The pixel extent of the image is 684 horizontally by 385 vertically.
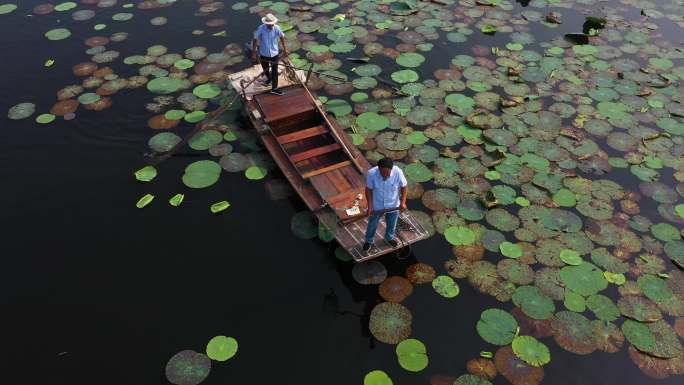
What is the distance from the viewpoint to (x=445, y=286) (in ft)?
28.9

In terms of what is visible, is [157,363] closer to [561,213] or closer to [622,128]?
[561,213]

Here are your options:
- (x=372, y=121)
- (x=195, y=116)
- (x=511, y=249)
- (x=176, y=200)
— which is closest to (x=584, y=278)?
(x=511, y=249)

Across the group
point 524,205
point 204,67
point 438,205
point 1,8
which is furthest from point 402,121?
point 1,8

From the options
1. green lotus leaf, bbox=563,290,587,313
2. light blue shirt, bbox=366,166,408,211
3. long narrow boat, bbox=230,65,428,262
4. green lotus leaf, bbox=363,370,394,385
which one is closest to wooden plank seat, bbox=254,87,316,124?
long narrow boat, bbox=230,65,428,262

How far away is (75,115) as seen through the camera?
12.6 meters

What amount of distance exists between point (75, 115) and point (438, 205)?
9913 mm

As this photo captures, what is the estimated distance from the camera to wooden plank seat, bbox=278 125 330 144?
1091 cm

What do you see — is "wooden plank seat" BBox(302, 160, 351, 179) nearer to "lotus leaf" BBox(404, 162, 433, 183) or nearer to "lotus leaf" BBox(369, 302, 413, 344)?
"lotus leaf" BBox(404, 162, 433, 183)

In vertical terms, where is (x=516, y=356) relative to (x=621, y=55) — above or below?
below

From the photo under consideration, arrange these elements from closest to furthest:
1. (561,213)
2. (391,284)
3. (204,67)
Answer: (391,284), (561,213), (204,67)

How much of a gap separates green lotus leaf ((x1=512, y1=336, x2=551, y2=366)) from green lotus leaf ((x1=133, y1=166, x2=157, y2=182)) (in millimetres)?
8539

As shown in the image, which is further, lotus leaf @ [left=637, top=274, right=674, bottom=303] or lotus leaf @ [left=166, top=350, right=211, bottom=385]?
lotus leaf @ [left=637, top=274, right=674, bottom=303]

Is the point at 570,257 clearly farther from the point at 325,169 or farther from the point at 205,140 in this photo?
the point at 205,140

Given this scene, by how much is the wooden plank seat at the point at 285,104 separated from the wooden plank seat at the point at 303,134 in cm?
47
